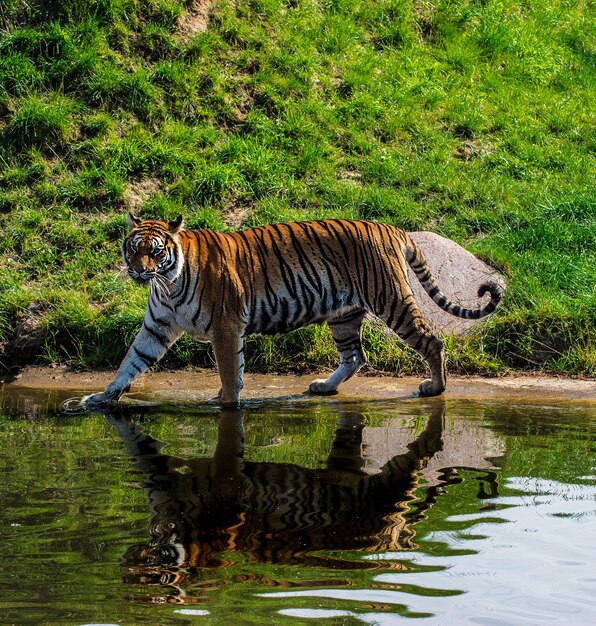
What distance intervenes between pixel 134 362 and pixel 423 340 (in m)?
2.08

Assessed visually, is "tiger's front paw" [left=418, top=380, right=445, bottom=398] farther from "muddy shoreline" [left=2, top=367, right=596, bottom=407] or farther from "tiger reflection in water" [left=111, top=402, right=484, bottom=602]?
"tiger reflection in water" [left=111, top=402, right=484, bottom=602]

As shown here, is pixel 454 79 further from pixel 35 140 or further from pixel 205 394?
pixel 205 394

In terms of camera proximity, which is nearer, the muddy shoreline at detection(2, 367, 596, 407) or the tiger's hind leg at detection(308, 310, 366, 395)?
the muddy shoreline at detection(2, 367, 596, 407)

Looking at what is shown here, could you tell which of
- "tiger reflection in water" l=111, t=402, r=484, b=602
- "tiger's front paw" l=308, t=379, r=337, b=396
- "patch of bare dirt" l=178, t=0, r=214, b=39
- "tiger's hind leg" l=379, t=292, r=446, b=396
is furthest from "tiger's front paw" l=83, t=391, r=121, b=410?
"patch of bare dirt" l=178, t=0, r=214, b=39

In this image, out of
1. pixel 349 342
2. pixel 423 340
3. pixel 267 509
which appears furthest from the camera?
pixel 349 342

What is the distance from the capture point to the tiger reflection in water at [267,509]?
14.2 feet

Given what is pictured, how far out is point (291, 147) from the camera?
11398 mm

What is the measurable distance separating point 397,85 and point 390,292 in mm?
5139

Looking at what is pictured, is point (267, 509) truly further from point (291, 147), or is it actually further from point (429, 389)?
point (291, 147)

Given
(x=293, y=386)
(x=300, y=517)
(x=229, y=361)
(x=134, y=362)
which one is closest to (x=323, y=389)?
(x=293, y=386)

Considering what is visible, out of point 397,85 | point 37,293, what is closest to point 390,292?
point 37,293

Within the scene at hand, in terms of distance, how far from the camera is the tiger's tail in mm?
8047

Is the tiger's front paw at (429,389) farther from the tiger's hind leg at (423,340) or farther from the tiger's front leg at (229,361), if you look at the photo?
the tiger's front leg at (229,361)

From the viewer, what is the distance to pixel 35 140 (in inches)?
438
